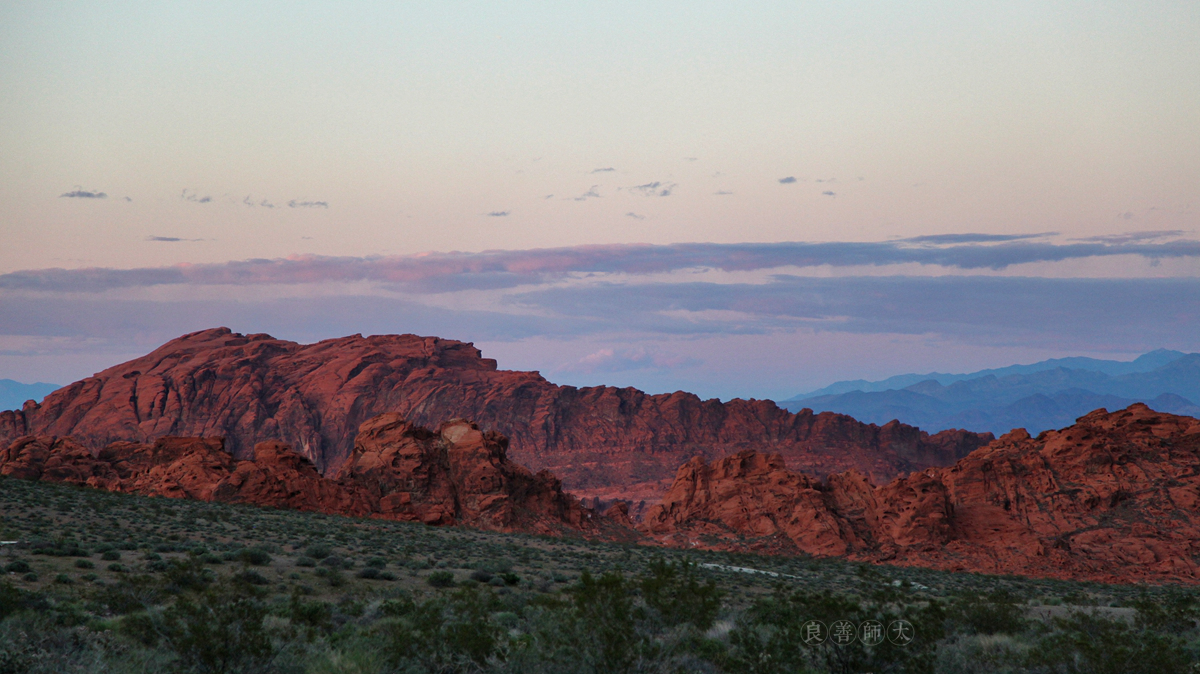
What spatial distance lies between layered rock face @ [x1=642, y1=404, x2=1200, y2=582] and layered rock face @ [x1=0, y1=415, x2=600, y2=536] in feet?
38.6

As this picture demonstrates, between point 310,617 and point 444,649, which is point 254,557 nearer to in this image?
point 310,617

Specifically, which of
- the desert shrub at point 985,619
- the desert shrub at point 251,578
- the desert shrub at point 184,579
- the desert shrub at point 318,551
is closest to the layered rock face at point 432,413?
the desert shrub at point 318,551

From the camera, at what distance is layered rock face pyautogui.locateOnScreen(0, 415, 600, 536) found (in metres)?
52.1

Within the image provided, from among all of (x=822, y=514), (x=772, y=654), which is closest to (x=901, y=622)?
(x=772, y=654)

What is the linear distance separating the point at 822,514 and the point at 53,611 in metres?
54.7

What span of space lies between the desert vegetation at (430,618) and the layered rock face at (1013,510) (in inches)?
1030

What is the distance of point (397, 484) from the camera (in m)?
59.7

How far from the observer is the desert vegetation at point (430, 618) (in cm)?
1196

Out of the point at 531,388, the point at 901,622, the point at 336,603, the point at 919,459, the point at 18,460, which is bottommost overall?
the point at 919,459

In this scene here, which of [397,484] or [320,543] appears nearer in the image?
[320,543]

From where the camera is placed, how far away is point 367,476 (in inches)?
2359

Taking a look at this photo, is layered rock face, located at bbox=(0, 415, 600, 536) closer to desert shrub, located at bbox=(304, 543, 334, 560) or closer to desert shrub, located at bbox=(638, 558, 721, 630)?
desert shrub, located at bbox=(304, 543, 334, 560)

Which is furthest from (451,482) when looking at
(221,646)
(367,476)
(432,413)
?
(432,413)

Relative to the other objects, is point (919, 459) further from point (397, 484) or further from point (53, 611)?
point (53, 611)
